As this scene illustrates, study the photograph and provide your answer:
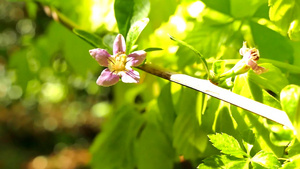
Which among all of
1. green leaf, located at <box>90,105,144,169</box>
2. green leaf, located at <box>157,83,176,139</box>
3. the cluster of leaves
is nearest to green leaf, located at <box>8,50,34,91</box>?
the cluster of leaves

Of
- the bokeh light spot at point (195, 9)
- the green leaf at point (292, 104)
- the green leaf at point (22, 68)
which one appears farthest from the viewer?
the green leaf at point (22, 68)

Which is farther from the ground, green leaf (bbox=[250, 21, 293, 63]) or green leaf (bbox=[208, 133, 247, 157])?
green leaf (bbox=[250, 21, 293, 63])

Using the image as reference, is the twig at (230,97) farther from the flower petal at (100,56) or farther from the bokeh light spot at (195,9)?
the bokeh light spot at (195,9)

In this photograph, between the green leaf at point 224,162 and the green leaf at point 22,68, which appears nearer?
the green leaf at point 224,162

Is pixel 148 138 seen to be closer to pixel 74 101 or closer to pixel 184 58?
pixel 184 58

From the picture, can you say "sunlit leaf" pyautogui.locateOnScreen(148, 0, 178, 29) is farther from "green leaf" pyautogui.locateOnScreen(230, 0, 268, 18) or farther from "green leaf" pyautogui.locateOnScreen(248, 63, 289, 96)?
"green leaf" pyautogui.locateOnScreen(248, 63, 289, 96)

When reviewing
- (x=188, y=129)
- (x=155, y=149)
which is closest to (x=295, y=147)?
(x=188, y=129)

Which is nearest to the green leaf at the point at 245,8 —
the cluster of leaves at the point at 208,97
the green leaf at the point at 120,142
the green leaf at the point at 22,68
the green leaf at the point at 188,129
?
the cluster of leaves at the point at 208,97
